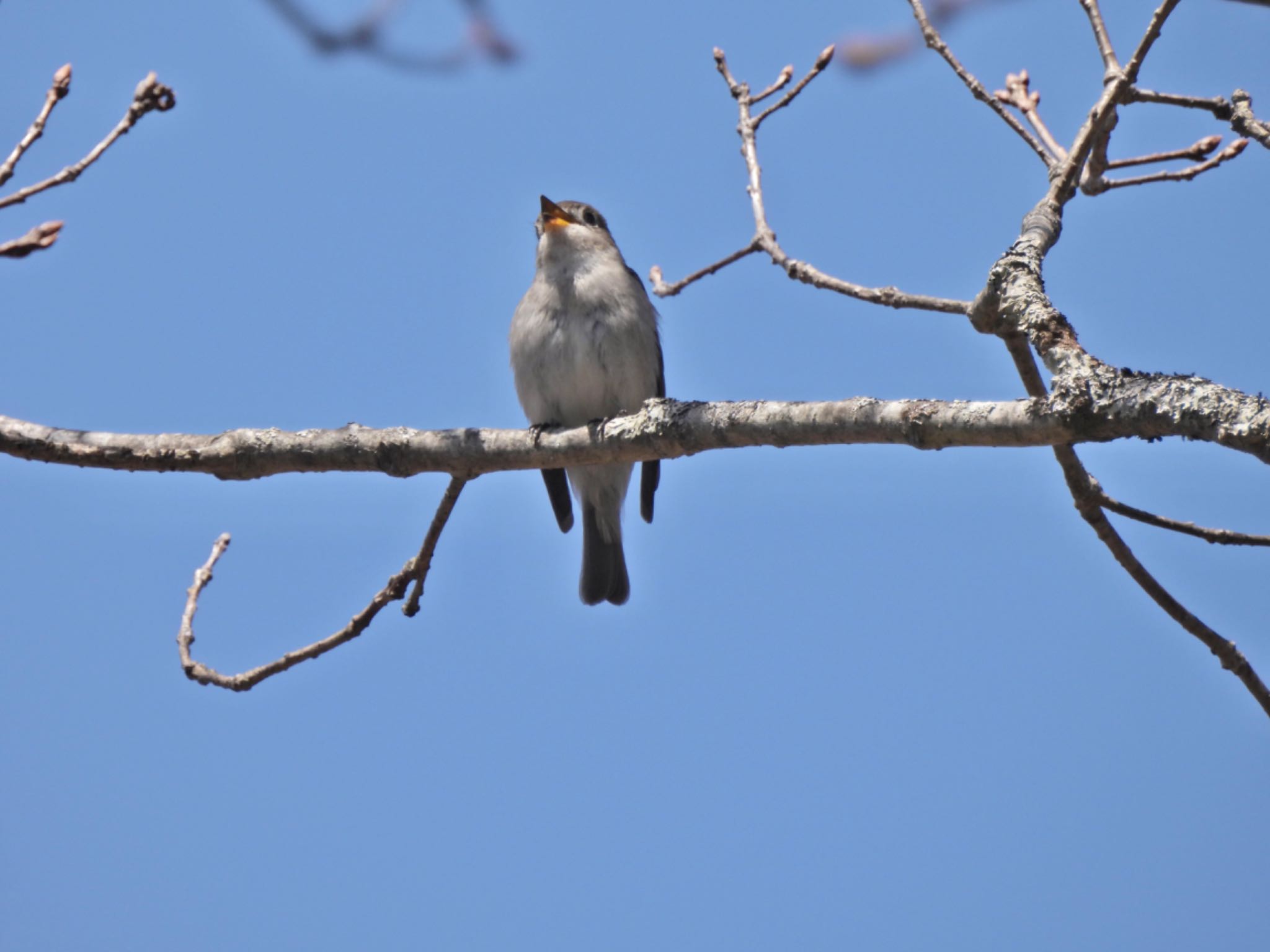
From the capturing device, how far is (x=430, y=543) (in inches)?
180

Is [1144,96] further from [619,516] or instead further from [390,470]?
[619,516]

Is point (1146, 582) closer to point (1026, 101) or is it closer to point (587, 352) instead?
point (1026, 101)

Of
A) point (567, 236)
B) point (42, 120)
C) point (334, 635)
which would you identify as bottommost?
point (334, 635)

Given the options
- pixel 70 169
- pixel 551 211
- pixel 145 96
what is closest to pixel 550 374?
pixel 551 211

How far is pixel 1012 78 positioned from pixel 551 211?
11.5 feet

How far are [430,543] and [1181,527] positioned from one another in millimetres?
2585

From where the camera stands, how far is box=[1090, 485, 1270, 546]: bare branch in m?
3.62

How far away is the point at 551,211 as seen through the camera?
7.51 metres

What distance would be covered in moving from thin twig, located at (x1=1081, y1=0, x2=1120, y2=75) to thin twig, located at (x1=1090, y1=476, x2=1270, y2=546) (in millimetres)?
1256

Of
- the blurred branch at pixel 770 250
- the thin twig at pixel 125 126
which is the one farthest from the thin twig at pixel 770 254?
the thin twig at pixel 125 126

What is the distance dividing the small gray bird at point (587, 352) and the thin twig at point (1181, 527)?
10.5 ft

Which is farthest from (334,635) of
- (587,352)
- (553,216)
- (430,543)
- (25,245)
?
(553,216)

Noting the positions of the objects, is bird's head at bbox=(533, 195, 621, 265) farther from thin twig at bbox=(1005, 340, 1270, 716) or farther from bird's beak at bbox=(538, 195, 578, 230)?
thin twig at bbox=(1005, 340, 1270, 716)

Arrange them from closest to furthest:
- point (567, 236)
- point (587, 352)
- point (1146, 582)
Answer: point (1146, 582)
point (587, 352)
point (567, 236)
